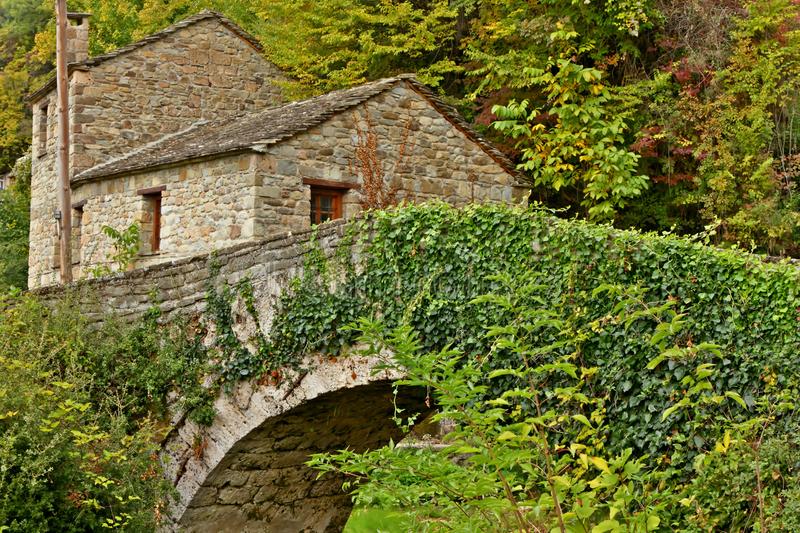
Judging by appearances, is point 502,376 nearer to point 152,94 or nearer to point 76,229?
point 76,229

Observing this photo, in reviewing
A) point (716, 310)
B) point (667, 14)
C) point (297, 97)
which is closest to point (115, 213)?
point (297, 97)

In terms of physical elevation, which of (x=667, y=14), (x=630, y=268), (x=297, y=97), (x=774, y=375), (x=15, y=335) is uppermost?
(x=667, y=14)

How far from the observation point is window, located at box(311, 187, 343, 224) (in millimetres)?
13742

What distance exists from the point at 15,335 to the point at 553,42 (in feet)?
29.6

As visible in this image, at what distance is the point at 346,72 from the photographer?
18.5 m

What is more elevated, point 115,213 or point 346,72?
point 346,72

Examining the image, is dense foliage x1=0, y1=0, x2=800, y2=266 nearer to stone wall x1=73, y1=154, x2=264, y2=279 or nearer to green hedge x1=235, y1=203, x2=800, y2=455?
stone wall x1=73, y1=154, x2=264, y2=279

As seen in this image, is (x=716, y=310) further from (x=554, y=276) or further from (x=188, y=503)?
(x=188, y=503)

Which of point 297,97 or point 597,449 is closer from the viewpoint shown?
point 597,449

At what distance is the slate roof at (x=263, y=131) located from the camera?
13.4 meters

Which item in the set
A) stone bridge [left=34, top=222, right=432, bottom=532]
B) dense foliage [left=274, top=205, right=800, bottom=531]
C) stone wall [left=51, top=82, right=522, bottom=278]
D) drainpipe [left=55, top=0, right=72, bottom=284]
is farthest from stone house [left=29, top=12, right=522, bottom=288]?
dense foliage [left=274, top=205, right=800, bottom=531]

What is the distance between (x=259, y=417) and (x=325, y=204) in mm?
5527

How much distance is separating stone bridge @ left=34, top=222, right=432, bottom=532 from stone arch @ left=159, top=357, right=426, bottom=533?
1 centimetres

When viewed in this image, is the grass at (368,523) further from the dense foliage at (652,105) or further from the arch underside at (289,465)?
the dense foliage at (652,105)
